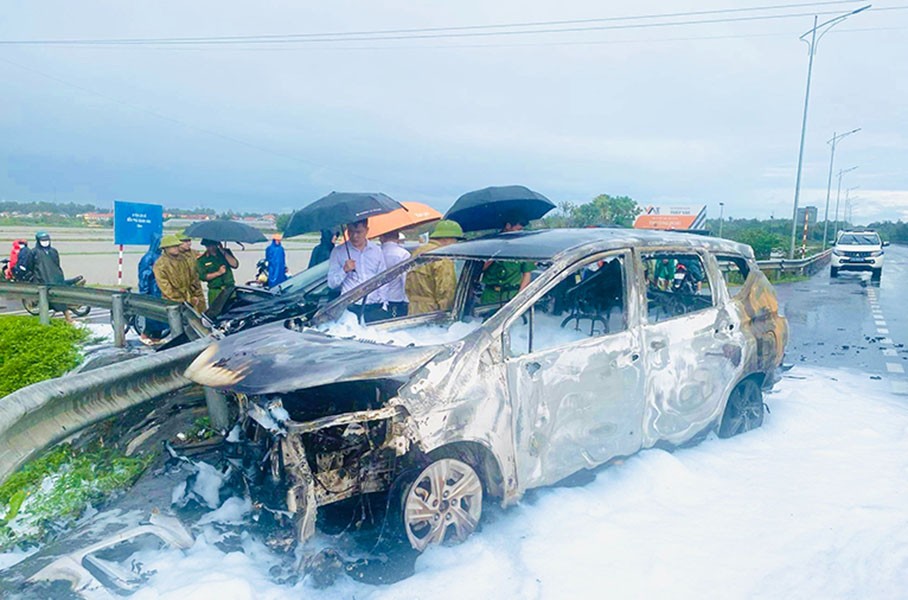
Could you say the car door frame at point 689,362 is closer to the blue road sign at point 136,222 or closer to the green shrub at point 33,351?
the green shrub at point 33,351

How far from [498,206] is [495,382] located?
4.34m

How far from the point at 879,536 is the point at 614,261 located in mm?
2152


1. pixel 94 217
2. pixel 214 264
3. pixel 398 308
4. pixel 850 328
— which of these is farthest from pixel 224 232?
pixel 94 217

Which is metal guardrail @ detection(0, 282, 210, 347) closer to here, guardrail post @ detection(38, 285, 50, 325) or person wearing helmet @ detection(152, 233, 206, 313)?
guardrail post @ detection(38, 285, 50, 325)

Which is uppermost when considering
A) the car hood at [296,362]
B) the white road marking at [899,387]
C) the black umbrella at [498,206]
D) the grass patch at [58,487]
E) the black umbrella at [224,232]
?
the black umbrella at [498,206]

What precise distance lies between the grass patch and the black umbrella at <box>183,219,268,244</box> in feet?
14.7

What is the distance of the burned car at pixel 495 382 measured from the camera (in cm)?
320

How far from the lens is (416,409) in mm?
3170

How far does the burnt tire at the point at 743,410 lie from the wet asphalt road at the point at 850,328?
265 centimetres

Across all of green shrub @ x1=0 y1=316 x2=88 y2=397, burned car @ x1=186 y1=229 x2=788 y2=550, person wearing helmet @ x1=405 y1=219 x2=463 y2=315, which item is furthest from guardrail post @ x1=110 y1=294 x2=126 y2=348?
burned car @ x1=186 y1=229 x2=788 y2=550

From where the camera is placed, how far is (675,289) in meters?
5.83

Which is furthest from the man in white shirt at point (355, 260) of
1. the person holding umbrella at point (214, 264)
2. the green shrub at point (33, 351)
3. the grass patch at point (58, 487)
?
the grass patch at point (58, 487)

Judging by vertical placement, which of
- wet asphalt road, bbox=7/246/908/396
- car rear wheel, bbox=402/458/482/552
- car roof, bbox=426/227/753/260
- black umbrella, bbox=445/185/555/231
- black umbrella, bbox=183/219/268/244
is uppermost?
black umbrella, bbox=445/185/555/231

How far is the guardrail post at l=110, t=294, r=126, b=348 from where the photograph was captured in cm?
709
